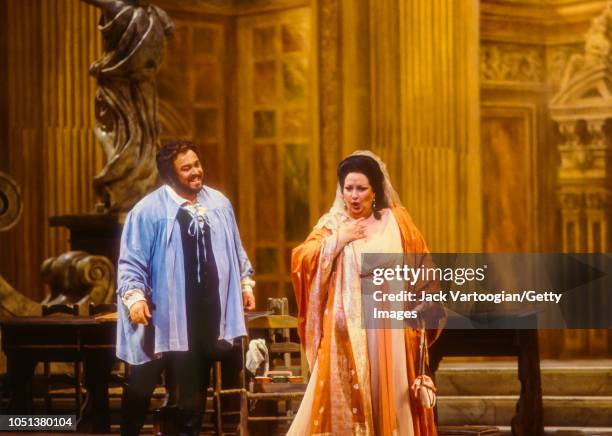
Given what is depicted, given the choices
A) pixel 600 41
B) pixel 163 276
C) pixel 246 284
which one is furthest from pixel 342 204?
pixel 600 41

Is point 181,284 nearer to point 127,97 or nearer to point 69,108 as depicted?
point 127,97

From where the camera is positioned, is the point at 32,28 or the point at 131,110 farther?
the point at 32,28

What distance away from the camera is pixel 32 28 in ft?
42.6

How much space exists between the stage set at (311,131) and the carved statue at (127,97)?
0.01 meters

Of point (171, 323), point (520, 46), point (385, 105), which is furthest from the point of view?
point (520, 46)

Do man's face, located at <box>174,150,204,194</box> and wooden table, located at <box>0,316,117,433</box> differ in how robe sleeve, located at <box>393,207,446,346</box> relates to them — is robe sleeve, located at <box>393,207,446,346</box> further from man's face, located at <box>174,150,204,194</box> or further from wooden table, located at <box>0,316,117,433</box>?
wooden table, located at <box>0,316,117,433</box>

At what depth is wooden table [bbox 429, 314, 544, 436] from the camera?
29.5 feet

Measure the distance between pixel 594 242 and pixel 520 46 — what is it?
1682 millimetres

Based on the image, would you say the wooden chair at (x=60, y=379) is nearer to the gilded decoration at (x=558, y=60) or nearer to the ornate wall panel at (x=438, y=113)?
the ornate wall panel at (x=438, y=113)

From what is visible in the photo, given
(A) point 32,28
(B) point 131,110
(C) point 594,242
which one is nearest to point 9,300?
(B) point 131,110

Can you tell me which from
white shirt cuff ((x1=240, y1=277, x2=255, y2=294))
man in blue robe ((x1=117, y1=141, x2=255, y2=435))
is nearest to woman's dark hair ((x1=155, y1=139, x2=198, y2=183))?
man in blue robe ((x1=117, y1=141, x2=255, y2=435))

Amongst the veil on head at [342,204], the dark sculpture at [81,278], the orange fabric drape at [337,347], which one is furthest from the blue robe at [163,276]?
the dark sculpture at [81,278]

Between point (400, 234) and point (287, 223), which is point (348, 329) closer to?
point (400, 234)

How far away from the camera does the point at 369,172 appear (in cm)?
734
